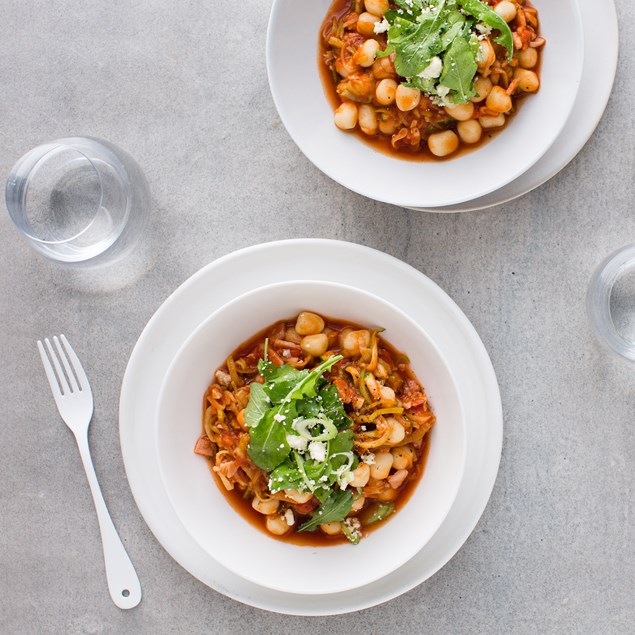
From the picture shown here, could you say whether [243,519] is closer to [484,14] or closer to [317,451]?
[317,451]

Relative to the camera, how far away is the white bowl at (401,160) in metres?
2.03

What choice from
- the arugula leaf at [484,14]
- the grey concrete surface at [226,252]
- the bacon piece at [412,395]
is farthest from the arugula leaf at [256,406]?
the arugula leaf at [484,14]

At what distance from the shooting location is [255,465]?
6.69ft

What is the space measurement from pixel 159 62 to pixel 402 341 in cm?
125

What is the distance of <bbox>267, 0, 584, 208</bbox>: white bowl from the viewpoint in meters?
2.03

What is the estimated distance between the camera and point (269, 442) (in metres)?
1.89

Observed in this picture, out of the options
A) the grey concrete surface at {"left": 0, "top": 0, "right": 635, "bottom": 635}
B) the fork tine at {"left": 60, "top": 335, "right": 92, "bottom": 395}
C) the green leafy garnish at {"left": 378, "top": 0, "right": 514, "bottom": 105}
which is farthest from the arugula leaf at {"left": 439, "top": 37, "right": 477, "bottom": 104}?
the fork tine at {"left": 60, "top": 335, "right": 92, "bottom": 395}

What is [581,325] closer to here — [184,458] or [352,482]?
[352,482]

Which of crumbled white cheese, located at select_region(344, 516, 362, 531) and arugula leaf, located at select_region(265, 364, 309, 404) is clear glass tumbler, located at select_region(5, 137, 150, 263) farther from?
crumbled white cheese, located at select_region(344, 516, 362, 531)

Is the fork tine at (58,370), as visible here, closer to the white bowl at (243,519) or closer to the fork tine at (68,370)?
the fork tine at (68,370)

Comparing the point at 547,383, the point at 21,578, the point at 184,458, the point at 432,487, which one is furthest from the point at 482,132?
the point at 21,578

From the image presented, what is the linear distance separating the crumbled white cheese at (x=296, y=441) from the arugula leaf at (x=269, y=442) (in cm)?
1

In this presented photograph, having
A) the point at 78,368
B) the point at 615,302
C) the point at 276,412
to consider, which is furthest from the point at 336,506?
the point at 615,302

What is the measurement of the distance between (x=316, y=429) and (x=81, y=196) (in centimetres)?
113
